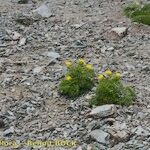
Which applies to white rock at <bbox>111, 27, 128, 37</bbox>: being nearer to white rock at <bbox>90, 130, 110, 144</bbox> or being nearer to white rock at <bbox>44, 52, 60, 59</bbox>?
white rock at <bbox>44, 52, 60, 59</bbox>

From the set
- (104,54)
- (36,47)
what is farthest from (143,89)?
(36,47)

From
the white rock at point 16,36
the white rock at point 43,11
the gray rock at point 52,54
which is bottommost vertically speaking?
the white rock at point 43,11

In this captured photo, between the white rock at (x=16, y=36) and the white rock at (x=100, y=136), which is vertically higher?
the white rock at (x=100, y=136)

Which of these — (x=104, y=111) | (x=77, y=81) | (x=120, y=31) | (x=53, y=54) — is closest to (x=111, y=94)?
(x=104, y=111)

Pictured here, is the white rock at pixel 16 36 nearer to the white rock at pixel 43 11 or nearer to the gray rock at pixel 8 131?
the white rock at pixel 43 11

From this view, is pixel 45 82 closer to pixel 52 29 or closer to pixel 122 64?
pixel 122 64

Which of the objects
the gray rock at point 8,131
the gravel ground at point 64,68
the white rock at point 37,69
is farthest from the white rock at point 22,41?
the gray rock at point 8,131
